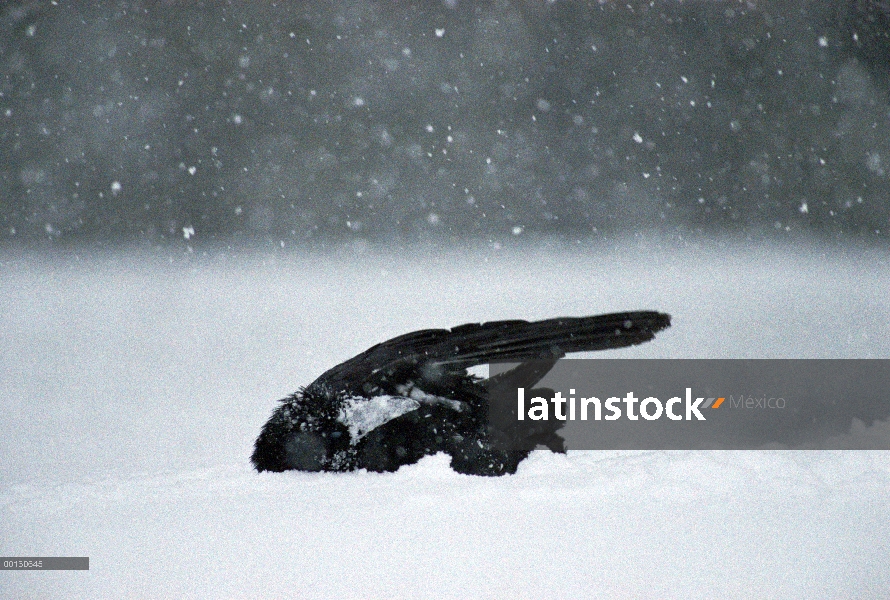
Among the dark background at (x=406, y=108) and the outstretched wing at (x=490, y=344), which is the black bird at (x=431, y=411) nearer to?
the outstretched wing at (x=490, y=344)

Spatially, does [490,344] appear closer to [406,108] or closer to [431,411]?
[431,411]

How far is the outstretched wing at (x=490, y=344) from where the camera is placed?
0.86m

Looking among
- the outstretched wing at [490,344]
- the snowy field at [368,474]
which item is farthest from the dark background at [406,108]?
the outstretched wing at [490,344]

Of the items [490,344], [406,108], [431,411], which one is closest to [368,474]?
[431,411]

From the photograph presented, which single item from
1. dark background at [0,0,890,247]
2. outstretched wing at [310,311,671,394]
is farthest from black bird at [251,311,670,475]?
dark background at [0,0,890,247]

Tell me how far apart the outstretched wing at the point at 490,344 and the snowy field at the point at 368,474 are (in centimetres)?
13

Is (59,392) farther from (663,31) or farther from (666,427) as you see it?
(663,31)

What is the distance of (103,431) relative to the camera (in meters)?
1.60

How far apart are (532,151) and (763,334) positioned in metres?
0.86

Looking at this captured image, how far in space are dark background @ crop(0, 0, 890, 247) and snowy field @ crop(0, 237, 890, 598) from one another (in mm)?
166

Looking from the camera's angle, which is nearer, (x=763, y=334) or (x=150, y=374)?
(x=150, y=374)

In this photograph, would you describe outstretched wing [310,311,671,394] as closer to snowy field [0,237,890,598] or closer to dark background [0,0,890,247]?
snowy field [0,237,890,598]

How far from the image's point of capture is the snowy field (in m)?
0.83

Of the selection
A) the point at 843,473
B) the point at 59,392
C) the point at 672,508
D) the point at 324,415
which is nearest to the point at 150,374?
the point at 59,392
